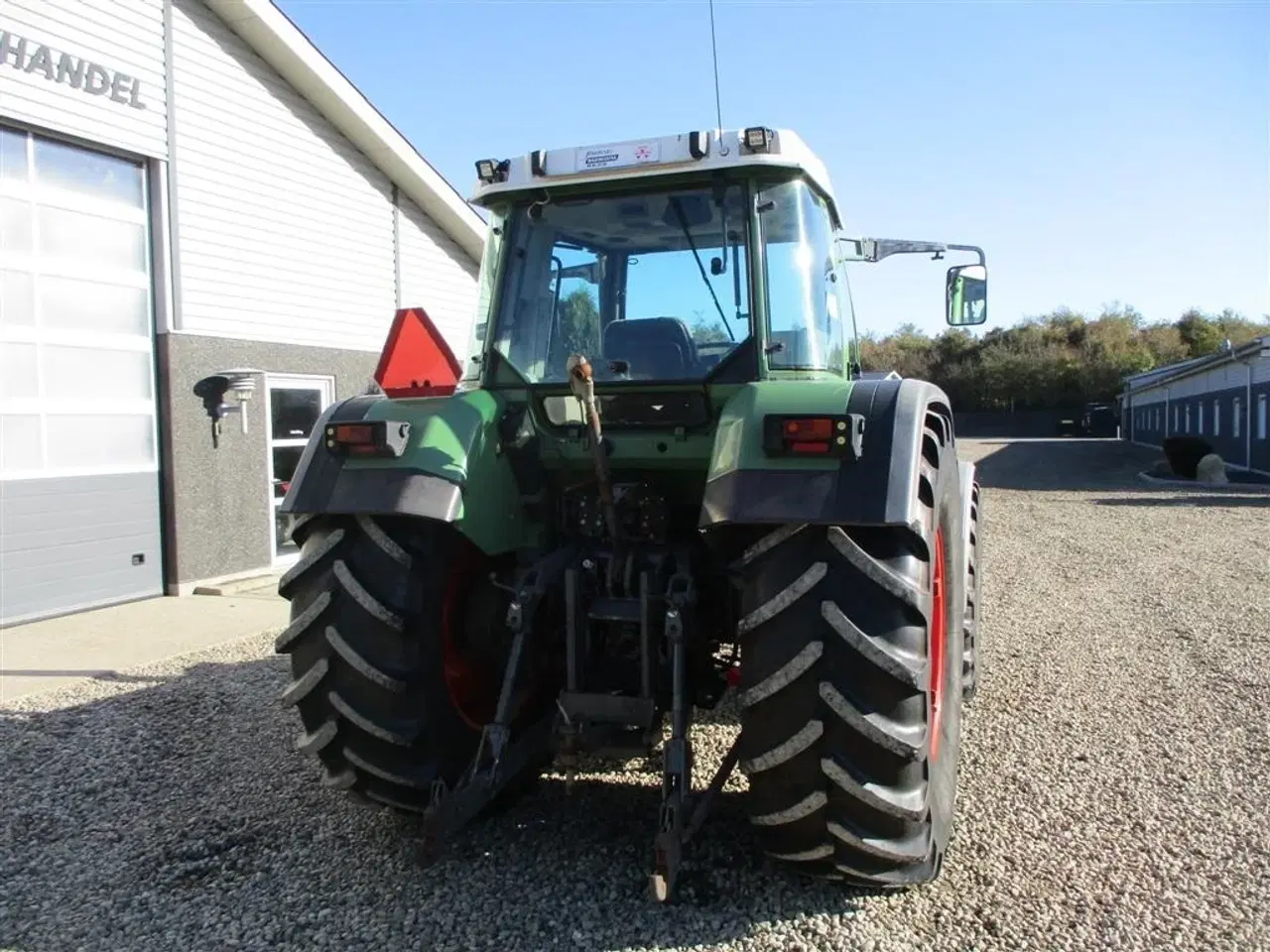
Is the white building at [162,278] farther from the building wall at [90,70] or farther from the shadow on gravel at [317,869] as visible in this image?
the shadow on gravel at [317,869]

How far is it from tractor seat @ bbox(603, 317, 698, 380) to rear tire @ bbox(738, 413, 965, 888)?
898 millimetres

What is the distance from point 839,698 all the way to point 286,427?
8785 millimetres

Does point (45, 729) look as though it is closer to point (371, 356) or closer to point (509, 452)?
point (509, 452)

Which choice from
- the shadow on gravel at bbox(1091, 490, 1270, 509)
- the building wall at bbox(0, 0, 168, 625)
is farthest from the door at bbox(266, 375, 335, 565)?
the shadow on gravel at bbox(1091, 490, 1270, 509)

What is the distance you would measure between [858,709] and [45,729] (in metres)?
4.53

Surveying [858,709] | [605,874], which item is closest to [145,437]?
[605,874]

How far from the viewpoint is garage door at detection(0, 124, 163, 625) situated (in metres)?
7.77

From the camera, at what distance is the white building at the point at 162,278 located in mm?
7875

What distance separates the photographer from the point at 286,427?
10.4 m

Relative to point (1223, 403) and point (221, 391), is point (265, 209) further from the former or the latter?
point (1223, 403)

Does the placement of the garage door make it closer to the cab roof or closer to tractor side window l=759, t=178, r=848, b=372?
the cab roof

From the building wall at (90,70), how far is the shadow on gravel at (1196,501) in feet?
49.9

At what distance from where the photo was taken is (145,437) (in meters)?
8.86

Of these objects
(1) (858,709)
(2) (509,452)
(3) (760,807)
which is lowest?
(3) (760,807)
